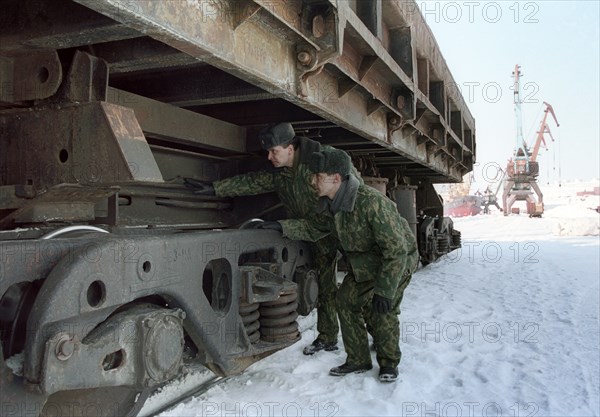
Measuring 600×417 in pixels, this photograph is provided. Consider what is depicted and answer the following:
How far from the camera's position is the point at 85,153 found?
2.14 metres

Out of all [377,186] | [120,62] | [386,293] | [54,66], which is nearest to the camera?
[54,66]

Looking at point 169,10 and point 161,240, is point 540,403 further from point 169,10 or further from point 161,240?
point 169,10

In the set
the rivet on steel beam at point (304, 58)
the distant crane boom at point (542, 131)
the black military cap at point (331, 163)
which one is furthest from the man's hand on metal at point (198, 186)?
the distant crane boom at point (542, 131)

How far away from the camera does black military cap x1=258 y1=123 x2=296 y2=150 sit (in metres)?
3.55

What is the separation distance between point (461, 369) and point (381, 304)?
0.78 meters

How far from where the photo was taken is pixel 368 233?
3594 mm

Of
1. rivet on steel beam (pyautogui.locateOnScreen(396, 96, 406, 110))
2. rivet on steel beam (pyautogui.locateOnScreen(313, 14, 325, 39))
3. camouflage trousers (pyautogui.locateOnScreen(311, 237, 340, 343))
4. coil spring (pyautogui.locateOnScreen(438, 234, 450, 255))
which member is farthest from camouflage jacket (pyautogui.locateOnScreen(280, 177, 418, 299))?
coil spring (pyautogui.locateOnScreen(438, 234, 450, 255))

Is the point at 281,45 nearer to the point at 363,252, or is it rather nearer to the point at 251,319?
the point at 251,319

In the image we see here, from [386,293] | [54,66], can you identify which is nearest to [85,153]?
[54,66]

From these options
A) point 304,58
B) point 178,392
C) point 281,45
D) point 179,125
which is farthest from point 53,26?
point 178,392

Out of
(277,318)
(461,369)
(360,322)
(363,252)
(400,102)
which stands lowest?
(461,369)

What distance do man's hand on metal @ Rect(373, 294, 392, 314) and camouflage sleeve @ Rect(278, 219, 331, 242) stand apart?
610 mm

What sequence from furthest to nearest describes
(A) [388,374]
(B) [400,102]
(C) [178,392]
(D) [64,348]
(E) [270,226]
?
(B) [400,102], (A) [388,374], (E) [270,226], (C) [178,392], (D) [64,348]

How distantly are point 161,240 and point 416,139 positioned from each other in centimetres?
397
